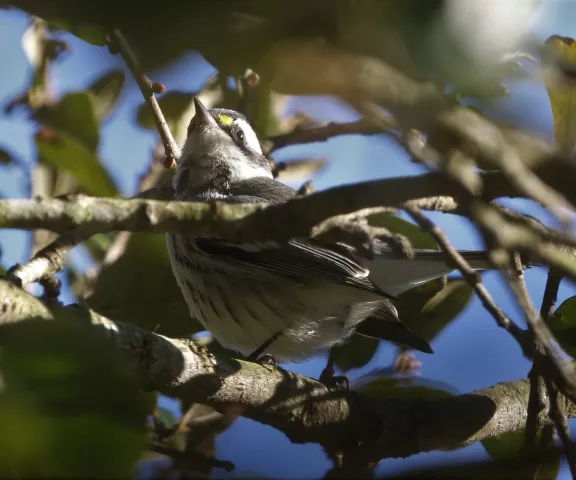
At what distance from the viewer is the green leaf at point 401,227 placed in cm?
317

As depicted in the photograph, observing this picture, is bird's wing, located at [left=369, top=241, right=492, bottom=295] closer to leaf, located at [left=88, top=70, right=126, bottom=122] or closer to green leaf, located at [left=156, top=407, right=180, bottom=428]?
green leaf, located at [left=156, top=407, right=180, bottom=428]

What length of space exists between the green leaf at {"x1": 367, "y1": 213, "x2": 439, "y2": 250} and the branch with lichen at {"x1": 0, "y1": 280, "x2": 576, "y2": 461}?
27.7 inches

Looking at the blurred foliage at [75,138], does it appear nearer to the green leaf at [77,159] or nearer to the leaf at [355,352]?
the green leaf at [77,159]

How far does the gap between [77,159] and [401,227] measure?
1.45 metres

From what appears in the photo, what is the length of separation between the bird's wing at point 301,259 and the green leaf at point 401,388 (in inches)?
17.5

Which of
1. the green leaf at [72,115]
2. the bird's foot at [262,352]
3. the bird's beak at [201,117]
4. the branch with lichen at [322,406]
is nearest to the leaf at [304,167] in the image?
the bird's beak at [201,117]

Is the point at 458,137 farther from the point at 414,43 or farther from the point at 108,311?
the point at 108,311

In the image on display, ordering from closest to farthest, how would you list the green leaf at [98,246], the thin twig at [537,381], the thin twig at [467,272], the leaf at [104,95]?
the thin twig at [467,272], the thin twig at [537,381], the leaf at [104,95], the green leaf at [98,246]

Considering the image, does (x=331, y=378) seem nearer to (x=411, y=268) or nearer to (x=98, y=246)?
(x=411, y=268)

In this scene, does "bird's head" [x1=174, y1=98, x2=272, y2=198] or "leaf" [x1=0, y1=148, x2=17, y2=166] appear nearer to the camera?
"leaf" [x1=0, y1=148, x2=17, y2=166]

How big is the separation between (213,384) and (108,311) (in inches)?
33.1

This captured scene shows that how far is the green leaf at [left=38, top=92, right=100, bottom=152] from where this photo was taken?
126 inches

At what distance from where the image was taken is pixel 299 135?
3.62 metres

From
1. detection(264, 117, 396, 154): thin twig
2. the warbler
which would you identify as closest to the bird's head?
detection(264, 117, 396, 154): thin twig
